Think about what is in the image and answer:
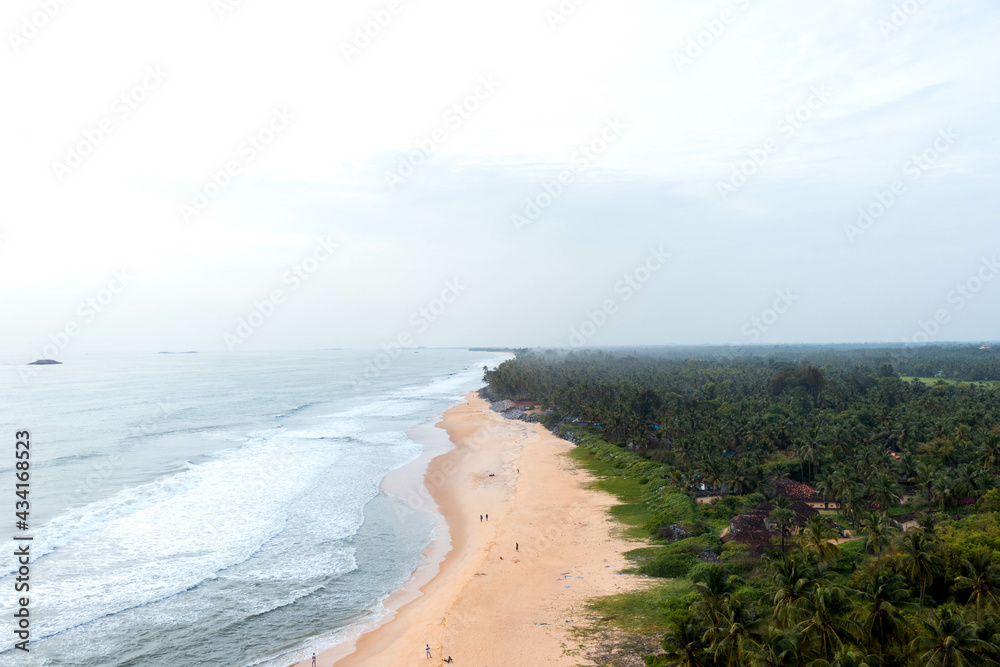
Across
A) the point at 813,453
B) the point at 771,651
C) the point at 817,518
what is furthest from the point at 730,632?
the point at 813,453

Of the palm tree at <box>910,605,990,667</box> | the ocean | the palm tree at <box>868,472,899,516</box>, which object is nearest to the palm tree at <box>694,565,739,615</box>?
the palm tree at <box>910,605,990,667</box>

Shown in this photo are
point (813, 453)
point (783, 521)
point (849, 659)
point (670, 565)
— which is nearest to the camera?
point (849, 659)

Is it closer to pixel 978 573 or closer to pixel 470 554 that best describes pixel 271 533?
pixel 470 554

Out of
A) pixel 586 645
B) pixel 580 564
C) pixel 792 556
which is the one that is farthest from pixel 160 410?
pixel 792 556

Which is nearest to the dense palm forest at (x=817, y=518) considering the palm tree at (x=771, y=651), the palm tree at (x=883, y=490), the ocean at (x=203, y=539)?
the palm tree at (x=771, y=651)

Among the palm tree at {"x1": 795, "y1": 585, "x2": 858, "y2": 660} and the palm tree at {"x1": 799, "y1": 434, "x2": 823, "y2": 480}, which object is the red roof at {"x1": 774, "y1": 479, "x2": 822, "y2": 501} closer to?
the palm tree at {"x1": 799, "y1": 434, "x2": 823, "y2": 480}

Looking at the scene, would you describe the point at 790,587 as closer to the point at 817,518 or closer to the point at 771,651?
the point at 771,651
